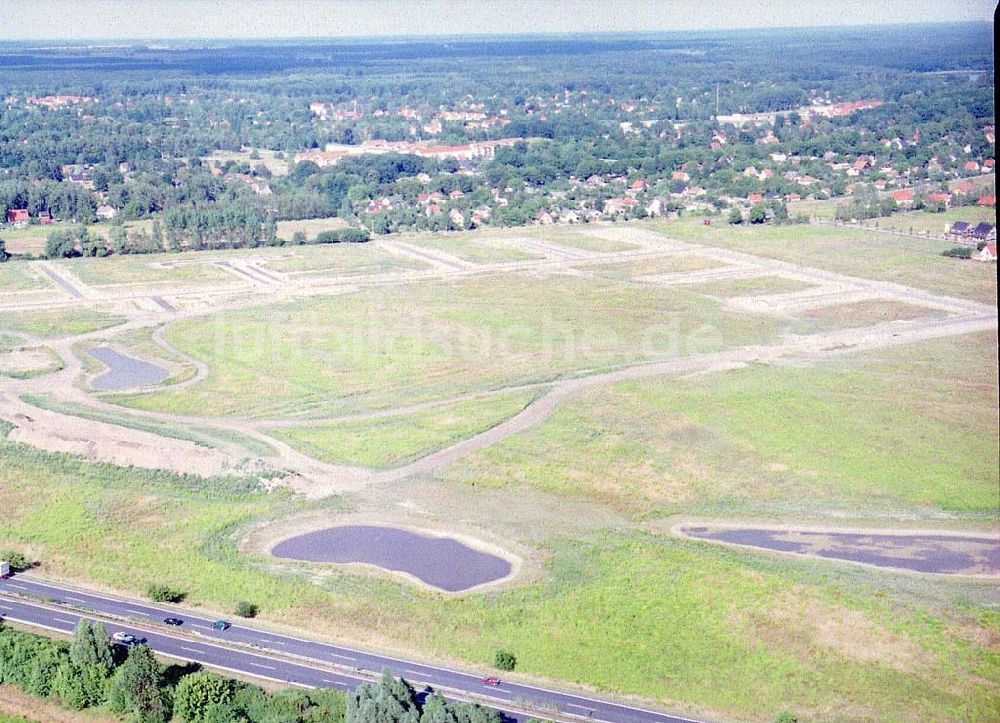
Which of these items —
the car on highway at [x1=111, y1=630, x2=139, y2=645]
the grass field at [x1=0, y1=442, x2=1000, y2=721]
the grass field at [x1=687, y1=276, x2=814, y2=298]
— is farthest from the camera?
the grass field at [x1=687, y1=276, x2=814, y2=298]

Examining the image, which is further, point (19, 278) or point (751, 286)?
point (19, 278)

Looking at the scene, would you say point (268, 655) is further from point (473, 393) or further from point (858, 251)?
point (858, 251)

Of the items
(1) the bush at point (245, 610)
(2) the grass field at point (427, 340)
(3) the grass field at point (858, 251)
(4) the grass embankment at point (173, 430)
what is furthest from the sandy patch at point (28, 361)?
(3) the grass field at point (858, 251)

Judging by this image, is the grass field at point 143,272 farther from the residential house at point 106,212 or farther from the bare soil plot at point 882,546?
the bare soil plot at point 882,546

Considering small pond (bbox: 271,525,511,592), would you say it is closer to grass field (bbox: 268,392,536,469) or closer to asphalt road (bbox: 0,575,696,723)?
asphalt road (bbox: 0,575,696,723)

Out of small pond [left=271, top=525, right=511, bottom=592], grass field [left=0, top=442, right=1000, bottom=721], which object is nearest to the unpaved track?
small pond [left=271, top=525, right=511, bottom=592]

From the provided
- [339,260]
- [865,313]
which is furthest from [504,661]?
[339,260]
